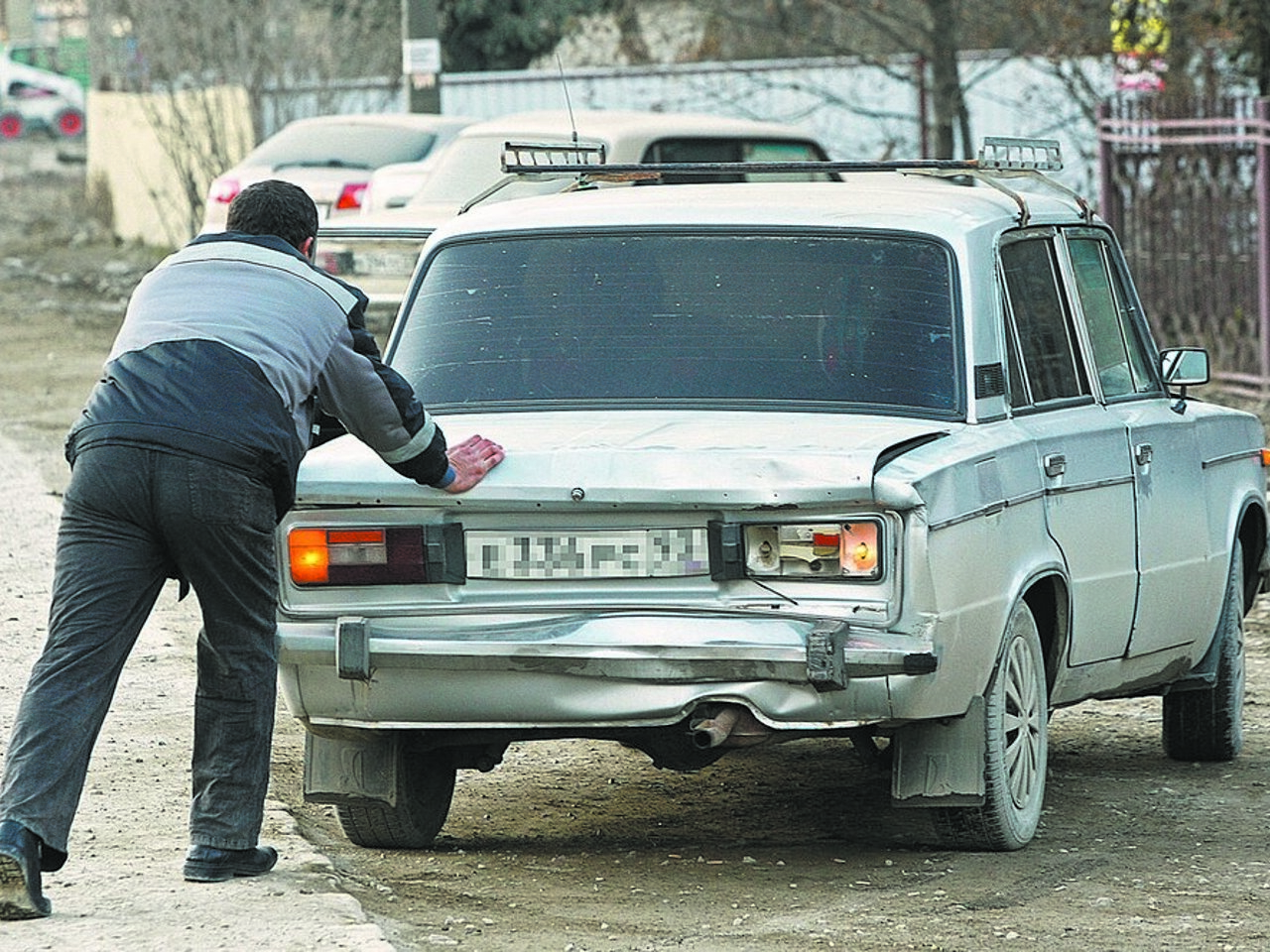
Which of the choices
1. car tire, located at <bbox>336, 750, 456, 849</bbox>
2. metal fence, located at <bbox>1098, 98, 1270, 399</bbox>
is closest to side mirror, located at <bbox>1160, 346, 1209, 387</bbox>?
car tire, located at <bbox>336, 750, 456, 849</bbox>

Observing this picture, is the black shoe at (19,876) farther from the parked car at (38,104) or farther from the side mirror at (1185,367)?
the parked car at (38,104)

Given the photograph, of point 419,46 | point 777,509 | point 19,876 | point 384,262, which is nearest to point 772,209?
point 777,509

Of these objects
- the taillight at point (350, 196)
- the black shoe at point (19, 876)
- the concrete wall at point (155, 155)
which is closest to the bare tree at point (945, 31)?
the taillight at point (350, 196)

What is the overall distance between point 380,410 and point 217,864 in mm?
1030

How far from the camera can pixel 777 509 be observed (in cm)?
518

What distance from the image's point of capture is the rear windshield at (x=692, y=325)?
5.93 m

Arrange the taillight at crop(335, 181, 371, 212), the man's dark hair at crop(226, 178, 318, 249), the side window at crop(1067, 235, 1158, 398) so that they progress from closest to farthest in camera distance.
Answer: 1. the man's dark hair at crop(226, 178, 318, 249)
2. the side window at crop(1067, 235, 1158, 398)
3. the taillight at crop(335, 181, 371, 212)

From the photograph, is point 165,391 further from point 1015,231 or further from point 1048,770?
point 1048,770

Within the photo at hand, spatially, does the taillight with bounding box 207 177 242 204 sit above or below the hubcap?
above

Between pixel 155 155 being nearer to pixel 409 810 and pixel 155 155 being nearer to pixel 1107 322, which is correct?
pixel 1107 322

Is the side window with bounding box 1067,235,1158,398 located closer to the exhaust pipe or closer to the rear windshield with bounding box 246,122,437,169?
the exhaust pipe

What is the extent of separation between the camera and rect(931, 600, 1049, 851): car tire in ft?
18.4

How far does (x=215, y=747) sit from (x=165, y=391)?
791 millimetres

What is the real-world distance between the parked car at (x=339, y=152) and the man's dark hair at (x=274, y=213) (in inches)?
→ 489
